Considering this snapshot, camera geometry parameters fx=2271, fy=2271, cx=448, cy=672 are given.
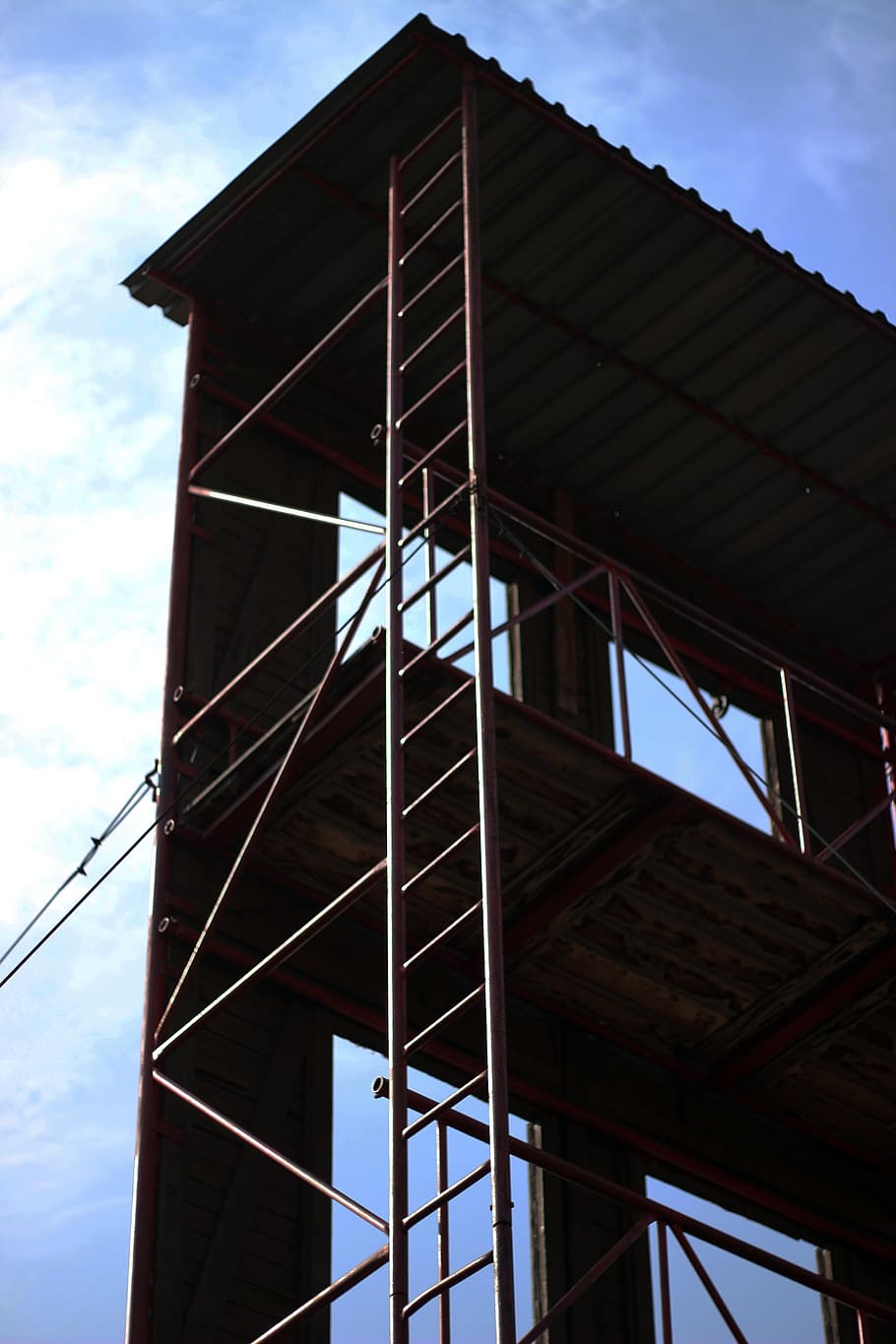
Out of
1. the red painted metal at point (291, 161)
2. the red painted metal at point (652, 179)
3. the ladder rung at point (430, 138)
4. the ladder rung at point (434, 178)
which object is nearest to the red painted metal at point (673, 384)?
the red painted metal at point (652, 179)

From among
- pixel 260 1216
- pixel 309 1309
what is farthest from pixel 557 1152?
pixel 309 1309

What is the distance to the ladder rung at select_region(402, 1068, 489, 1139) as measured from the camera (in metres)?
11.5

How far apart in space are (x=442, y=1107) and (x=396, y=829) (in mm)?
1597

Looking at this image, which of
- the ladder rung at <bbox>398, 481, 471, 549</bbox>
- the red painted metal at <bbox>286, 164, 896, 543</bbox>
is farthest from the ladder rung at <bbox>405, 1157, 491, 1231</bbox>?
the red painted metal at <bbox>286, 164, 896, 543</bbox>

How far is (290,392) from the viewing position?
17984 millimetres

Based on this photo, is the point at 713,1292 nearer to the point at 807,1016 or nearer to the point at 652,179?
the point at 807,1016

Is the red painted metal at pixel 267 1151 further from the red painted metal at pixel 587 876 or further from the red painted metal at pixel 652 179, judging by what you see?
the red painted metal at pixel 652 179

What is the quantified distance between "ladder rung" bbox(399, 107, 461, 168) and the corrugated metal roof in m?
0.29

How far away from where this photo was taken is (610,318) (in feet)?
58.2

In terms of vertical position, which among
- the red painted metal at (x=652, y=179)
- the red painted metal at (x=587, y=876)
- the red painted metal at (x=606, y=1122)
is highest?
the red painted metal at (x=652, y=179)

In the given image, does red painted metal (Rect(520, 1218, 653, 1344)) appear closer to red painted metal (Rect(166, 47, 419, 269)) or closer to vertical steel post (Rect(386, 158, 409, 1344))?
vertical steel post (Rect(386, 158, 409, 1344))

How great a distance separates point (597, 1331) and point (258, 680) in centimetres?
510

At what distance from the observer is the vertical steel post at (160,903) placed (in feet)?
44.0

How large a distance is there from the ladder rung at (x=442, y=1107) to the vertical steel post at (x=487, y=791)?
182 mm
